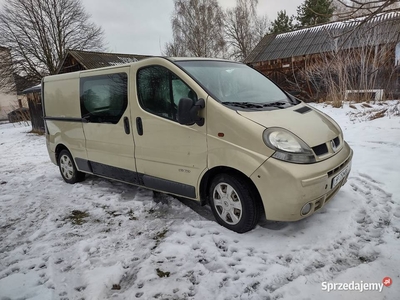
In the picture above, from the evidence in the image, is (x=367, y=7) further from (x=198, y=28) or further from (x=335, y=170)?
(x=198, y=28)

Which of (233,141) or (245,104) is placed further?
(245,104)

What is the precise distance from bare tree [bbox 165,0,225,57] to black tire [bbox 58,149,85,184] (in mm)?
25127

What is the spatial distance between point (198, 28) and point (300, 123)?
28.8 metres

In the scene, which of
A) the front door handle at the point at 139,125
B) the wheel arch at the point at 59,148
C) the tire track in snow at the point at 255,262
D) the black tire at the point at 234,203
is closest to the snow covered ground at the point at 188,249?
the tire track in snow at the point at 255,262

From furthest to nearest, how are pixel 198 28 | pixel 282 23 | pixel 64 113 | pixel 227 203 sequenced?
pixel 282 23 < pixel 198 28 < pixel 64 113 < pixel 227 203

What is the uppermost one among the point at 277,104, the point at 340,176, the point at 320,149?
the point at 277,104

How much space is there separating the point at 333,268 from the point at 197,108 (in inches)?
76.5

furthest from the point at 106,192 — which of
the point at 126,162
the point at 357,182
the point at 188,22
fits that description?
the point at 188,22

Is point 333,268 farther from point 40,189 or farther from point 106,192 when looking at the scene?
point 40,189

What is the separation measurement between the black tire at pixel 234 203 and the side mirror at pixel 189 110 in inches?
26.7

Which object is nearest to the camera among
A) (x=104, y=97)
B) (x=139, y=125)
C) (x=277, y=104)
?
(x=277, y=104)

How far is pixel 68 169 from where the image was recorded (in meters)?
5.12

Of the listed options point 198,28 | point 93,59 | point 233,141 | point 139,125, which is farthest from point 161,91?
point 198,28

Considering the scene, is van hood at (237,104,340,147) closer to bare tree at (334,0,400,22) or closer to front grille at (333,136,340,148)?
front grille at (333,136,340,148)
